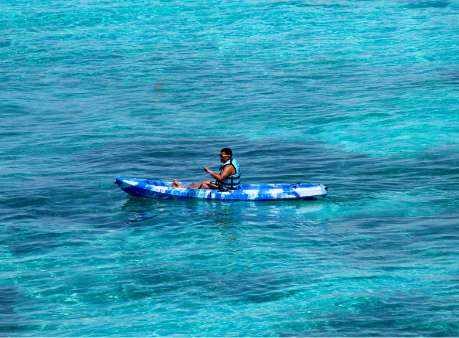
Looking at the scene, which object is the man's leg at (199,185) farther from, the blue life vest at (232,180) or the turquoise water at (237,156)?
the turquoise water at (237,156)

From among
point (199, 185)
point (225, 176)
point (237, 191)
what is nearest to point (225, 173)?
point (225, 176)

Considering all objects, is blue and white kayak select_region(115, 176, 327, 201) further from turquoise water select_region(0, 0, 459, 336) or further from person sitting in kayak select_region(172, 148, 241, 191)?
turquoise water select_region(0, 0, 459, 336)

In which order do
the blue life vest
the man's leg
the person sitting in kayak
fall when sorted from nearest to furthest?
the person sitting in kayak < the blue life vest < the man's leg

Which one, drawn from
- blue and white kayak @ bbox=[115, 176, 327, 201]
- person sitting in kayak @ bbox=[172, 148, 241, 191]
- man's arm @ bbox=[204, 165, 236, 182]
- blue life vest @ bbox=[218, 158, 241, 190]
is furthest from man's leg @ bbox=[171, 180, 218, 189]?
man's arm @ bbox=[204, 165, 236, 182]

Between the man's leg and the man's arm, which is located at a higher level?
the man's arm

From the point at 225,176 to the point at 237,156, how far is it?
21.4 ft

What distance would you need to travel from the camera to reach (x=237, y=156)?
37125 mm

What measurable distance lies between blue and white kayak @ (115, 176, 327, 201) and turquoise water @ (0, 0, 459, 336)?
0.36 m

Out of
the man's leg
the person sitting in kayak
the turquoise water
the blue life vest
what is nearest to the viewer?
the turquoise water

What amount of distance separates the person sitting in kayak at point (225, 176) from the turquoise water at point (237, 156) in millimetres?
658

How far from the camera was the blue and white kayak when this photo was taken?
30562 mm

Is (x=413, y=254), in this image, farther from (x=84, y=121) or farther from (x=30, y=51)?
(x=30, y=51)

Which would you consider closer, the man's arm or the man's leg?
the man's arm

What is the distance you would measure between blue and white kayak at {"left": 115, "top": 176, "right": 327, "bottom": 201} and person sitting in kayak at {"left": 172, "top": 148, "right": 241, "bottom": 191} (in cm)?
20
